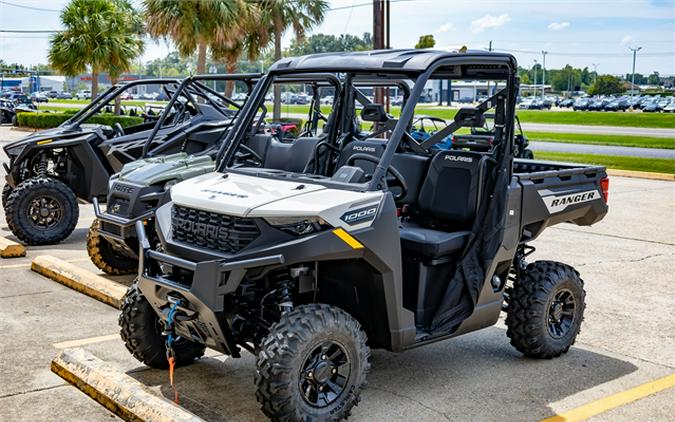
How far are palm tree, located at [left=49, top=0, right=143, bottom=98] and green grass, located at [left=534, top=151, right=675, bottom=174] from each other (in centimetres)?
2090

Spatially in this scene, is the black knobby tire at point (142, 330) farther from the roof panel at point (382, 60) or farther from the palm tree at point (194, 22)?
the palm tree at point (194, 22)

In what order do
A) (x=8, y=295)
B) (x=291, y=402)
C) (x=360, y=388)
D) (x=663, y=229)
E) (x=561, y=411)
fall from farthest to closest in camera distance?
1. (x=663, y=229)
2. (x=8, y=295)
3. (x=561, y=411)
4. (x=360, y=388)
5. (x=291, y=402)

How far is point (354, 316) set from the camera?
221 inches

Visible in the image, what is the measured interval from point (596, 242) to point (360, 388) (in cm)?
727

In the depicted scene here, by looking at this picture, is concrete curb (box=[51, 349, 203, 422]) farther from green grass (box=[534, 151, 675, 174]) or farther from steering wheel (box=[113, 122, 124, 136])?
green grass (box=[534, 151, 675, 174])

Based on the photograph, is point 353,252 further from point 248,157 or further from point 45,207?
point 45,207

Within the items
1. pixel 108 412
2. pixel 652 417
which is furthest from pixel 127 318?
pixel 652 417

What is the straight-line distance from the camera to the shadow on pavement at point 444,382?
554cm

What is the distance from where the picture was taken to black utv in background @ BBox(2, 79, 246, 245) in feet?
35.3

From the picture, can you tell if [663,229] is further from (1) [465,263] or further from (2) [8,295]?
(2) [8,295]

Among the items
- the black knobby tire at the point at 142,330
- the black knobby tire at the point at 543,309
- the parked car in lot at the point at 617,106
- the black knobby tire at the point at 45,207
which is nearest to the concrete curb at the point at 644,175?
the black knobby tire at the point at 45,207

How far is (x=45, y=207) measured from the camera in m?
11.3

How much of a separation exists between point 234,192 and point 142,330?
1.31 meters

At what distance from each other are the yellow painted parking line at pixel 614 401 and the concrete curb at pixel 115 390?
7.47 feet
